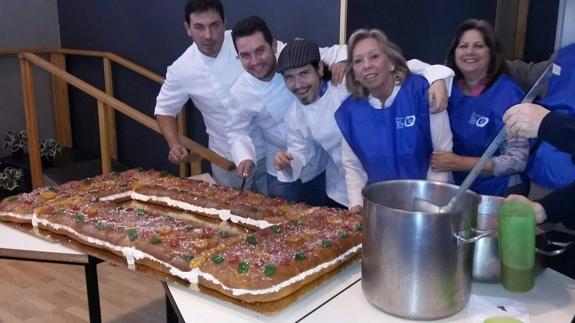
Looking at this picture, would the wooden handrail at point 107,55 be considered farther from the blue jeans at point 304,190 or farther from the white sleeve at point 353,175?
the white sleeve at point 353,175

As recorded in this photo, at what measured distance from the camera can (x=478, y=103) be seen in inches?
70.9

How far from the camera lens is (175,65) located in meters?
2.50

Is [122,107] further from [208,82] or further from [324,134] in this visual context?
[324,134]

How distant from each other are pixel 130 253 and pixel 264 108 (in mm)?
855

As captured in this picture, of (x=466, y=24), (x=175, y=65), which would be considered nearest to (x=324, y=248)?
(x=466, y=24)

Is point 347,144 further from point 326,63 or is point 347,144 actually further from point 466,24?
point 466,24

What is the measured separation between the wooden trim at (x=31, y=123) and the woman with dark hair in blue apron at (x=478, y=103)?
2.67m

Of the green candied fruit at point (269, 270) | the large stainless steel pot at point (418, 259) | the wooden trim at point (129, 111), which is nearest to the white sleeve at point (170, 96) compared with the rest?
the wooden trim at point (129, 111)

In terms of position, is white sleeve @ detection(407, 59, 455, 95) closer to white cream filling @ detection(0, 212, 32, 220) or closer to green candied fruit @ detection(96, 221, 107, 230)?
green candied fruit @ detection(96, 221, 107, 230)

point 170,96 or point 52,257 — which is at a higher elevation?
point 170,96

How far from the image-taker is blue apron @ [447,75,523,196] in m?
1.77

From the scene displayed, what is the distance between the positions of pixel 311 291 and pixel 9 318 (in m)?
1.80

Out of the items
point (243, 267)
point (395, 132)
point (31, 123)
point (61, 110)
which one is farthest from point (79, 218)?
point (61, 110)

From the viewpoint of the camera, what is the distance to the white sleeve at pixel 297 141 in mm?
2029
